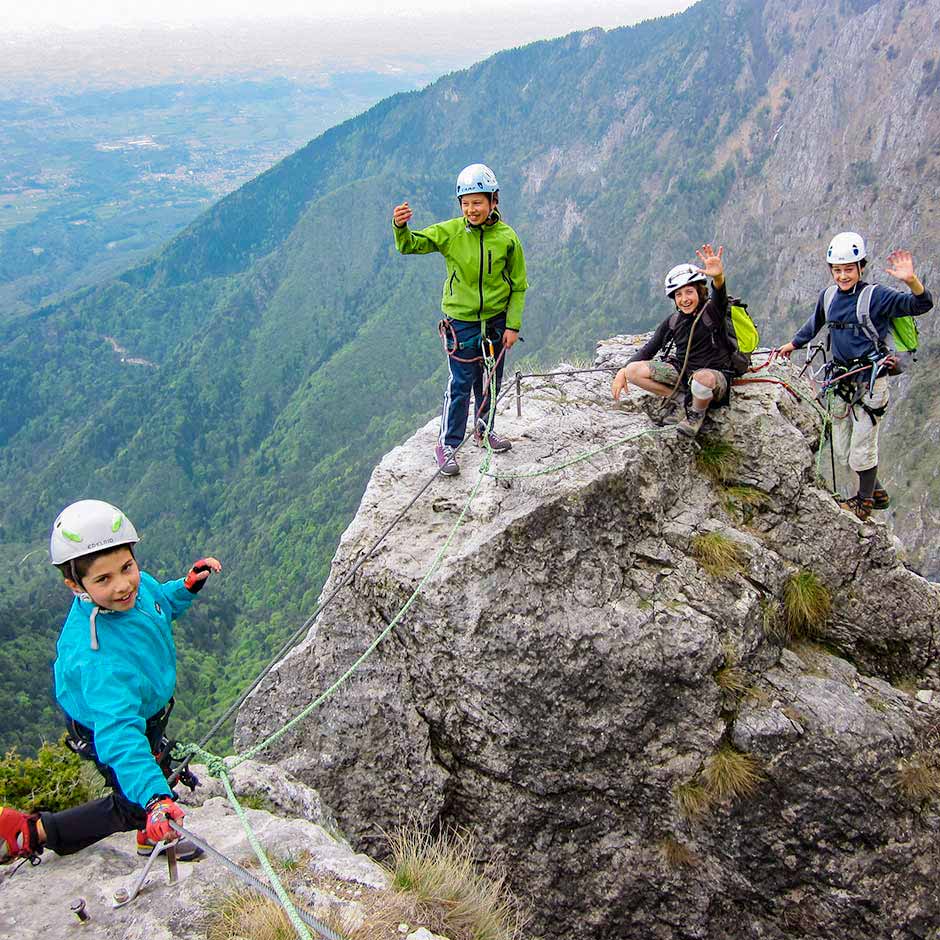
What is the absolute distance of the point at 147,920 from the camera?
400 cm

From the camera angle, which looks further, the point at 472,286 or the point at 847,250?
the point at 847,250

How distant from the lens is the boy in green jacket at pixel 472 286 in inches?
271

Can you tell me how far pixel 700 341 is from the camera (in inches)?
311

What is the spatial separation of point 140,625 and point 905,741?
6.77 metres

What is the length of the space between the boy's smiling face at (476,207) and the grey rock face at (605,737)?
2.54 meters

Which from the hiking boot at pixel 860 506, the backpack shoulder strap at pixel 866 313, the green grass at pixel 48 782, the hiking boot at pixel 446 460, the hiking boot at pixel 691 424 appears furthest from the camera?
the hiking boot at pixel 860 506

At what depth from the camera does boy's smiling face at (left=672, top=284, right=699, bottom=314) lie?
764cm

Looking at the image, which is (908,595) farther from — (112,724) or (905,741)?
(112,724)

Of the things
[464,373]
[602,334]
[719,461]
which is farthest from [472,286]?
[602,334]

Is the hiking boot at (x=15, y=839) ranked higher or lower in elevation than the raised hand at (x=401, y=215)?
lower

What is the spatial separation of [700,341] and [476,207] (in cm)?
294

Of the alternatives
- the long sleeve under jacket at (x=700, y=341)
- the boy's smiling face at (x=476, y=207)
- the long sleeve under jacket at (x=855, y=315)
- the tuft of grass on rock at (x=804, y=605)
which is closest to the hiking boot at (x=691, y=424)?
the long sleeve under jacket at (x=700, y=341)

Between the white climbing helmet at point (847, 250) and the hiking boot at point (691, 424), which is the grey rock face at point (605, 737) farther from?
the white climbing helmet at point (847, 250)

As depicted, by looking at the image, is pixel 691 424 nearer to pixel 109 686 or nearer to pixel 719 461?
pixel 719 461
